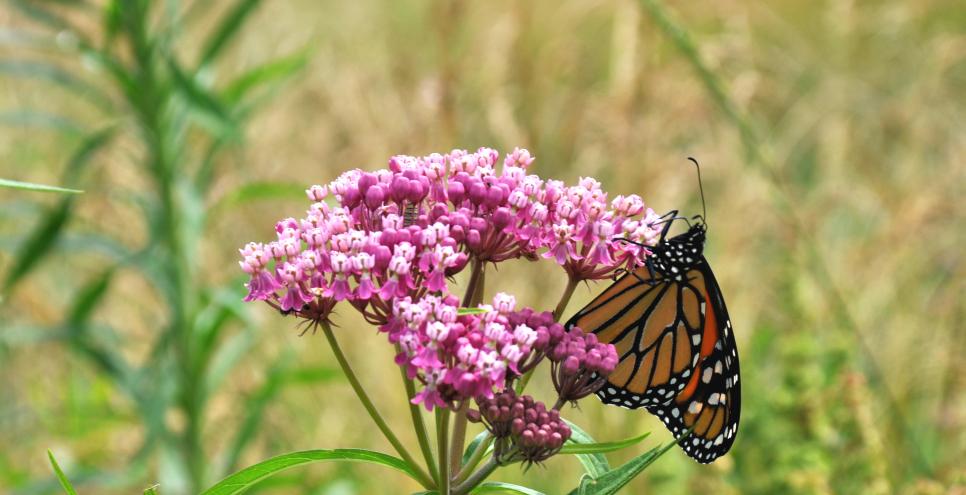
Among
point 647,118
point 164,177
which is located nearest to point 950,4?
point 647,118

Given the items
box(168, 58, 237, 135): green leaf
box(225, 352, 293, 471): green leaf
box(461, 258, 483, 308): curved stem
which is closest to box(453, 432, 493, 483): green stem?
box(461, 258, 483, 308): curved stem

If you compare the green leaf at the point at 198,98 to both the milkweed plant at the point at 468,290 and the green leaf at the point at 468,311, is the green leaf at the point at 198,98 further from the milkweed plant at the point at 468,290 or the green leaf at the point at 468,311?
the green leaf at the point at 468,311

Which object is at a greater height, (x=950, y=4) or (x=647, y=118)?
(x=950, y=4)

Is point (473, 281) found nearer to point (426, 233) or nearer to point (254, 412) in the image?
point (426, 233)

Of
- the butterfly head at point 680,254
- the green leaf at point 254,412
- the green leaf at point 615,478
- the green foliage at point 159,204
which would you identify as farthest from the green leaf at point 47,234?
the green leaf at point 615,478

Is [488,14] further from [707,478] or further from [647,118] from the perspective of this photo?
[707,478]

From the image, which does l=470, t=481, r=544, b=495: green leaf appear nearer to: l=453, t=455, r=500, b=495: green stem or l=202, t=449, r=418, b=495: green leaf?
l=453, t=455, r=500, b=495: green stem

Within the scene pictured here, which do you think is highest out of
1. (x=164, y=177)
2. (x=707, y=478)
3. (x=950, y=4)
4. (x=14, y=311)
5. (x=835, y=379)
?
(x=950, y=4)
